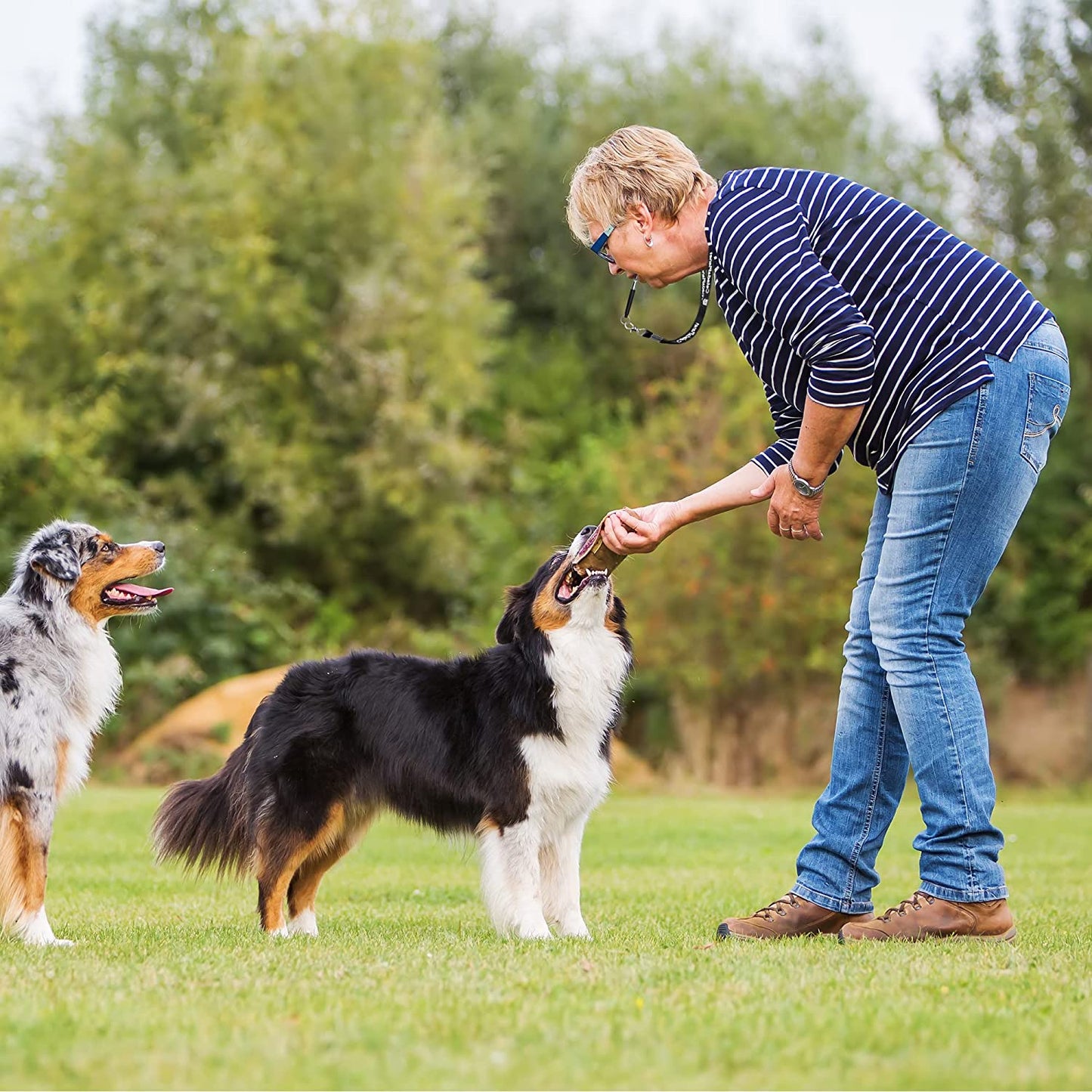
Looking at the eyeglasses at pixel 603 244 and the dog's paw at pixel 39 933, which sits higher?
the eyeglasses at pixel 603 244

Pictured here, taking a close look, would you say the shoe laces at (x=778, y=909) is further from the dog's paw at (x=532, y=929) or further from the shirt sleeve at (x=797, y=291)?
the shirt sleeve at (x=797, y=291)

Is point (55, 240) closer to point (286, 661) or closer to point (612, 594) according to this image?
point (286, 661)

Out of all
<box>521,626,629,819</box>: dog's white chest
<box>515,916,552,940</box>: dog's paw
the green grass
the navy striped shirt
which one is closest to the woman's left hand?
the navy striped shirt

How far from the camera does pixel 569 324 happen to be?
80.7 feet

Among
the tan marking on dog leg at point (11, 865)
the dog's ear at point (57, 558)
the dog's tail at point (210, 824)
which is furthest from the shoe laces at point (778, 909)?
the dog's ear at point (57, 558)

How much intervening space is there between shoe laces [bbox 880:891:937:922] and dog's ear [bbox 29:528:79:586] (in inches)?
120

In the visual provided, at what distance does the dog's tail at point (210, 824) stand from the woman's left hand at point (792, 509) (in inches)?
86.3

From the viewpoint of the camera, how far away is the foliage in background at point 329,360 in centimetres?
1753

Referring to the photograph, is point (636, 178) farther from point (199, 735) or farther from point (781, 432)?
point (199, 735)

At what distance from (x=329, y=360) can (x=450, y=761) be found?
1517 centimetres

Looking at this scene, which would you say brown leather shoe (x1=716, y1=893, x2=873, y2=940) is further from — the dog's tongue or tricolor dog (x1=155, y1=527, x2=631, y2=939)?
the dog's tongue

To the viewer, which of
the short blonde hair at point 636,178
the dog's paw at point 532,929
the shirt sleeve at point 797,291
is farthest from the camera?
the dog's paw at point 532,929

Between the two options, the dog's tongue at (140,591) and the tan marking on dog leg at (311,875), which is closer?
the tan marking on dog leg at (311,875)

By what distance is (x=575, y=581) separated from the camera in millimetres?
5262
